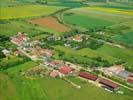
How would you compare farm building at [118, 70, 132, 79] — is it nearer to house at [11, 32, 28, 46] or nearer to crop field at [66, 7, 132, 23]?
house at [11, 32, 28, 46]

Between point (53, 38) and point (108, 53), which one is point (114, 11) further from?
point (108, 53)

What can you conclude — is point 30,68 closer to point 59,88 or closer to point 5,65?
point 5,65

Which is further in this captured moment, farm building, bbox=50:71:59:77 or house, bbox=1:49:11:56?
house, bbox=1:49:11:56

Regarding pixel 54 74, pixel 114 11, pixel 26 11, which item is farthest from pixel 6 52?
pixel 114 11

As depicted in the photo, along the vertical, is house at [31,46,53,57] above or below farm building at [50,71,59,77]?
above

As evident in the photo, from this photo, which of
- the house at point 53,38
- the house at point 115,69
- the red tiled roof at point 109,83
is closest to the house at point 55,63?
the house at point 115,69

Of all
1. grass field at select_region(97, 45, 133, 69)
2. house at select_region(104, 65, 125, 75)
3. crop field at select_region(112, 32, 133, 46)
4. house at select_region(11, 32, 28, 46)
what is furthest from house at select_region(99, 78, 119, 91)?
house at select_region(11, 32, 28, 46)

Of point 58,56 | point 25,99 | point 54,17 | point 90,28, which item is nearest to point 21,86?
point 25,99
